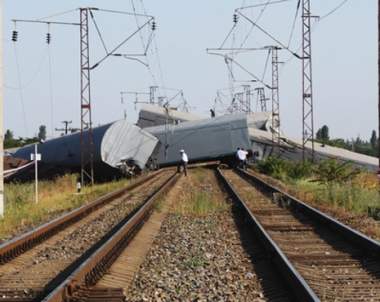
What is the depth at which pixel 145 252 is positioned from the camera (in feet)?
29.6

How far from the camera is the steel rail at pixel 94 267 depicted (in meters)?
5.68

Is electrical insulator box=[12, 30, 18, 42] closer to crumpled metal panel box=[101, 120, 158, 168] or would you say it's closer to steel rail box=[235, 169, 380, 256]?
crumpled metal panel box=[101, 120, 158, 168]

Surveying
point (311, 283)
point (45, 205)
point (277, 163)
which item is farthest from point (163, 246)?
point (277, 163)

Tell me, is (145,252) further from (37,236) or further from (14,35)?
(14,35)

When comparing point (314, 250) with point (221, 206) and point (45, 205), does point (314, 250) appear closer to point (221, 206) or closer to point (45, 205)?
point (221, 206)

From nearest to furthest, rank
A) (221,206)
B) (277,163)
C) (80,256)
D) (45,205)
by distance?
1. (80,256)
2. (221,206)
3. (45,205)
4. (277,163)

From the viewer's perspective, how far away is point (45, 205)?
17.9m

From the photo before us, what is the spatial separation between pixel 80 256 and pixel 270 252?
9.34ft

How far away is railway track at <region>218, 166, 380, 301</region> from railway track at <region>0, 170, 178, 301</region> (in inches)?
94.0

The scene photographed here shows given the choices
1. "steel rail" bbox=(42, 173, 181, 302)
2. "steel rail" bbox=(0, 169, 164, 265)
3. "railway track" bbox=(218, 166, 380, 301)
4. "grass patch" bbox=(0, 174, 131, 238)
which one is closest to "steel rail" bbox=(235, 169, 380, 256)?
"railway track" bbox=(218, 166, 380, 301)

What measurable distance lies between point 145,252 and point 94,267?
183cm

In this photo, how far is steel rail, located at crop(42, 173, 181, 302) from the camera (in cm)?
568

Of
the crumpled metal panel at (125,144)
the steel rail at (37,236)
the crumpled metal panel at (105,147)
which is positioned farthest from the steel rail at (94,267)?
the crumpled metal panel at (125,144)

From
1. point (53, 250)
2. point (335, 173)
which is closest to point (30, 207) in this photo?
point (53, 250)
